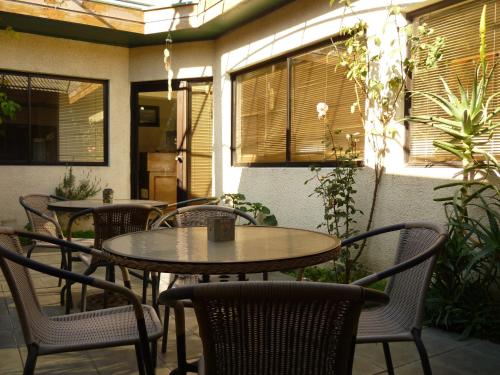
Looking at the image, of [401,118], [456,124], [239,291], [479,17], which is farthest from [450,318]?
[239,291]

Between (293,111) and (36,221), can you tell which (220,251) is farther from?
(293,111)

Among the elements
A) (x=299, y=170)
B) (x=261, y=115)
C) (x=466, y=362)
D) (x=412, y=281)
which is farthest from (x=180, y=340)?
(x=261, y=115)

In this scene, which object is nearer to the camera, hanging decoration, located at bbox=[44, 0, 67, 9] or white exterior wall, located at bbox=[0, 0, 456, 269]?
white exterior wall, located at bbox=[0, 0, 456, 269]

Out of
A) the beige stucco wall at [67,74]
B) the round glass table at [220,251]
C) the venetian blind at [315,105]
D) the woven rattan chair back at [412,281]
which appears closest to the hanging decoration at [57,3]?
the beige stucco wall at [67,74]

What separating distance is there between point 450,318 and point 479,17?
86.3 inches

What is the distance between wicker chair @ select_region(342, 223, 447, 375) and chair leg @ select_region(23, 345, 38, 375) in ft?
3.50

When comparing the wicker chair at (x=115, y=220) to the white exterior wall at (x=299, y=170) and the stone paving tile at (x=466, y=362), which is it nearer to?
the stone paving tile at (x=466, y=362)

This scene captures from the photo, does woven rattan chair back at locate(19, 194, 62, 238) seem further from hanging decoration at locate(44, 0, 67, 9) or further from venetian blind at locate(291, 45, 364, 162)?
hanging decoration at locate(44, 0, 67, 9)

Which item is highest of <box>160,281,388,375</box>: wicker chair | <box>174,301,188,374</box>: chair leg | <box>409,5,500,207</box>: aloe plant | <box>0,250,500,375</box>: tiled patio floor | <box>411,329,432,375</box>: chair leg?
<box>409,5,500,207</box>: aloe plant

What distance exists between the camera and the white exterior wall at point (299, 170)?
3732mm

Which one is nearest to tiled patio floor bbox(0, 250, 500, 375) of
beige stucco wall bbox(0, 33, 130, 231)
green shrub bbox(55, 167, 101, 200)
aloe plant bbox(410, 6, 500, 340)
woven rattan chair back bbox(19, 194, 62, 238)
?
aloe plant bbox(410, 6, 500, 340)

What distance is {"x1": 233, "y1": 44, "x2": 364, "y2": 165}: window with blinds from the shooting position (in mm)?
4609

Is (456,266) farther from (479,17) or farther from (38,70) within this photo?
(38,70)

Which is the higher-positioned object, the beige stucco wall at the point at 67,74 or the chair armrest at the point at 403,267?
the beige stucco wall at the point at 67,74
